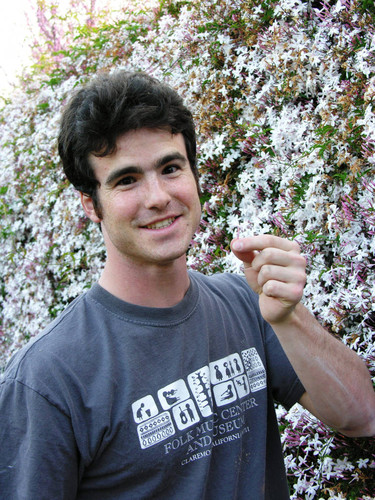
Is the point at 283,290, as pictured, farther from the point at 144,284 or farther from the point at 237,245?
the point at 144,284

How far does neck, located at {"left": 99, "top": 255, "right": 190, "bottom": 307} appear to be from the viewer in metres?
1.64

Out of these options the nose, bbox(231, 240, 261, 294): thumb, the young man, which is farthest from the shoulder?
the nose

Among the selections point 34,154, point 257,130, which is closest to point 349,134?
point 257,130

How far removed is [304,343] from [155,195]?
65cm

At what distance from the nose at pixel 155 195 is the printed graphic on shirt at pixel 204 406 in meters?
0.54

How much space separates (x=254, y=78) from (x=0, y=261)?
11.5 feet

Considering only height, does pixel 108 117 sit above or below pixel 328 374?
above

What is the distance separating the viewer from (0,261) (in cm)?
525

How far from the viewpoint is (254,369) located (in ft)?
5.70

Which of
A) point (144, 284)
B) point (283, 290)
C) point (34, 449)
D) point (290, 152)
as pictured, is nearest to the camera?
point (34, 449)

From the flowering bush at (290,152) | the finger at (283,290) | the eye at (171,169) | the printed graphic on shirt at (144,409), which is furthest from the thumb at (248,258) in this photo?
the flowering bush at (290,152)

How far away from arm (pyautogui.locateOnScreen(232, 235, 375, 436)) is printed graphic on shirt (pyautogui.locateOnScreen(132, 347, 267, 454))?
201 mm

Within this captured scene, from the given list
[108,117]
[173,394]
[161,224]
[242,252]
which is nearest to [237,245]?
[242,252]

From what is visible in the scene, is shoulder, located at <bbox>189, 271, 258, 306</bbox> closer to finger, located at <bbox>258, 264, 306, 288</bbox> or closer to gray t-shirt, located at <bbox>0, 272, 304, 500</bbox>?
gray t-shirt, located at <bbox>0, 272, 304, 500</bbox>
